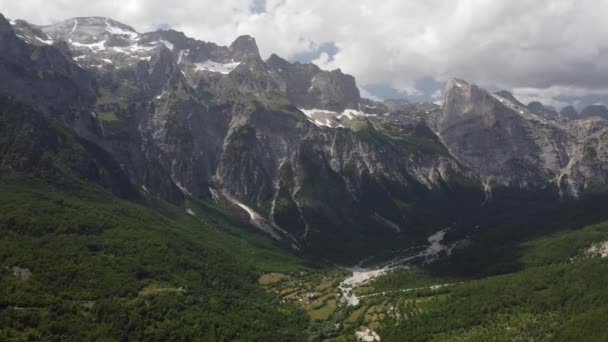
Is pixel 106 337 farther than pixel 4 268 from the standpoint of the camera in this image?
No

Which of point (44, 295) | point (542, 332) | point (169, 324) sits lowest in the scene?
point (542, 332)

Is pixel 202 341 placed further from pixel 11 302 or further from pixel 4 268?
pixel 4 268

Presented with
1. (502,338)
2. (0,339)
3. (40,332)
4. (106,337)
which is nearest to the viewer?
(0,339)

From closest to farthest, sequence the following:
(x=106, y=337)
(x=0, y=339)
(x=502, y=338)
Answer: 1. (x=0, y=339)
2. (x=106, y=337)
3. (x=502, y=338)

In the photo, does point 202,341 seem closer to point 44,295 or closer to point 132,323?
point 132,323

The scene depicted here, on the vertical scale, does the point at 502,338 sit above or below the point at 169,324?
below

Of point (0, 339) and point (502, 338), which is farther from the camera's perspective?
point (502, 338)

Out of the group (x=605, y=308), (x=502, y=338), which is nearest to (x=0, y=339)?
(x=502, y=338)

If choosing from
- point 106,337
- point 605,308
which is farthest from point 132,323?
point 605,308

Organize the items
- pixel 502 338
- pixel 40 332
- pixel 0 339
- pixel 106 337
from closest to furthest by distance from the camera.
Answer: pixel 0 339, pixel 40 332, pixel 106 337, pixel 502 338
